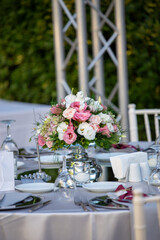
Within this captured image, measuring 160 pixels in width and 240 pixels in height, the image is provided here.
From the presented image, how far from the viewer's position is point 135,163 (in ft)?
6.30

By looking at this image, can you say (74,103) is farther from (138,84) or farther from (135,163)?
(138,84)

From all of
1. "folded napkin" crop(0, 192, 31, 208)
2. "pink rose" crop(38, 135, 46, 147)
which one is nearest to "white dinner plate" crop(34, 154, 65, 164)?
"pink rose" crop(38, 135, 46, 147)

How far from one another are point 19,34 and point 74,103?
15.5 ft

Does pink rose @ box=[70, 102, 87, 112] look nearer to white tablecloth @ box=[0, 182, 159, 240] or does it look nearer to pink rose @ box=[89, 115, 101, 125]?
pink rose @ box=[89, 115, 101, 125]

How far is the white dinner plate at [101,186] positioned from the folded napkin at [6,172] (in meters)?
0.30

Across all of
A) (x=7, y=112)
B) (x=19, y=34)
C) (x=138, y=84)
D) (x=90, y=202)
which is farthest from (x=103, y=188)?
(x=19, y=34)

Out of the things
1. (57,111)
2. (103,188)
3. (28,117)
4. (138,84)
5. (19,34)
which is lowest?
(103,188)

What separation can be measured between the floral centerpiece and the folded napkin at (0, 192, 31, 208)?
12.1 inches

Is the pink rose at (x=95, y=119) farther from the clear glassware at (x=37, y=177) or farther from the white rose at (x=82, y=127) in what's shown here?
the clear glassware at (x=37, y=177)

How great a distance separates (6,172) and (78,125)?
35 cm

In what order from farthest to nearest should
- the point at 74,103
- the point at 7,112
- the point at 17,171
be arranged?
1. the point at 7,112
2. the point at 17,171
3. the point at 74,103

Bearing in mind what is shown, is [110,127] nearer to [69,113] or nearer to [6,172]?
[69,113]

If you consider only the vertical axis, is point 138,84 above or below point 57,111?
above

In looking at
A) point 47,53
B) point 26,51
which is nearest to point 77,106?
point 47,53
